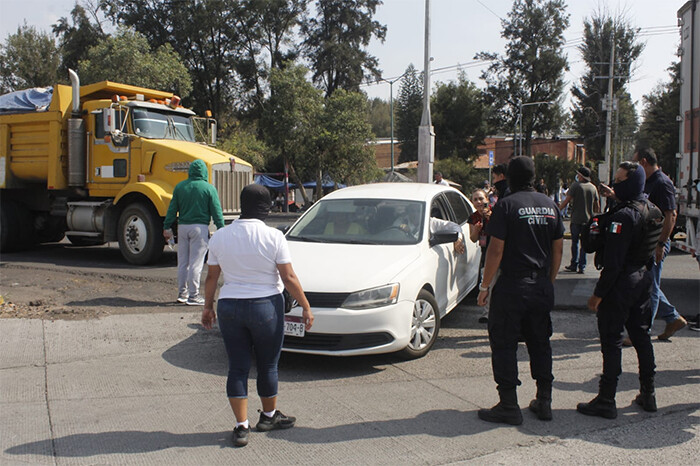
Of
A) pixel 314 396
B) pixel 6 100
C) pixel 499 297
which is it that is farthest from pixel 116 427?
pixel 6 100

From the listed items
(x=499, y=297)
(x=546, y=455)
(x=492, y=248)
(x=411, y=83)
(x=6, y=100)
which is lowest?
(x=546, y=455)

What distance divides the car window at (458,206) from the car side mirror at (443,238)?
125 cm

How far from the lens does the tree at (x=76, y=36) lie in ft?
134

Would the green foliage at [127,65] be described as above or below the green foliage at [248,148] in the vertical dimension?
above

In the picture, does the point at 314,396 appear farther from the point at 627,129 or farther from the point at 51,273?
the point at 627,129

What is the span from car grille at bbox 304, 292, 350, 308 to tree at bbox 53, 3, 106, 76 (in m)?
40.5

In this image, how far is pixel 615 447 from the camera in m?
3.92

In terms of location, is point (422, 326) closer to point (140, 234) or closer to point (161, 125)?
point (140, 234)

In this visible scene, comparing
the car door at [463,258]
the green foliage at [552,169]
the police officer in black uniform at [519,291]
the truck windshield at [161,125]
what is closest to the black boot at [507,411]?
the police officer in black uniform at [519,291]

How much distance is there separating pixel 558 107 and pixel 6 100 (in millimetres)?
50782

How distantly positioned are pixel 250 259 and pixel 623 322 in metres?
2.72

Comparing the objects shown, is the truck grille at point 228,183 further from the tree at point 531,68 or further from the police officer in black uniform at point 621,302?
the tree at point 531,68

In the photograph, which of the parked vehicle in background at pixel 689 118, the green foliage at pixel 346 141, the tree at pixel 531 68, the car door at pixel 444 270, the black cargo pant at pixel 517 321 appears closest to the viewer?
the black cargo pant at pixel 517 321

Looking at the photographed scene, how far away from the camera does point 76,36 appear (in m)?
40.9
